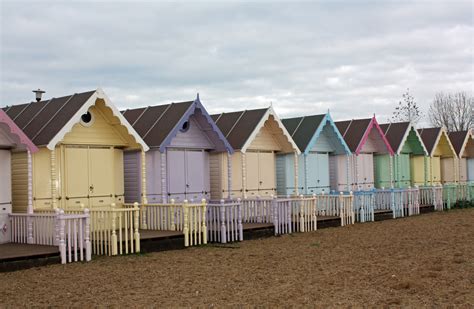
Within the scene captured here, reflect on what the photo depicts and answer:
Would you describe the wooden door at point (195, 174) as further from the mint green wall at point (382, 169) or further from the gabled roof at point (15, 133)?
the mint green wall at point (382, 169)

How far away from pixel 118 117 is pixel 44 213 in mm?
3343

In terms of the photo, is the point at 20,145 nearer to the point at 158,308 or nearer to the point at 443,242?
the point at 158,308

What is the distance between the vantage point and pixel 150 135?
1878 cm

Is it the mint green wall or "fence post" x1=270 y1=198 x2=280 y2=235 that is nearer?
"fence post" x1=270 y1=198 x2=280 y2=235

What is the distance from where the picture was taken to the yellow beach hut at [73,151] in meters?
15.6

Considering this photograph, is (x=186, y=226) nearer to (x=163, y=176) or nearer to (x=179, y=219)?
(x=179, y=219)

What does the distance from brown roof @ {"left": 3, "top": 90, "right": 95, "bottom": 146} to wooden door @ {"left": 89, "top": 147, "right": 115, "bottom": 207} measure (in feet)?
4.82

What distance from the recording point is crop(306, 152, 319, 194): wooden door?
81.3ft

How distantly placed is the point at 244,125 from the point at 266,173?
2259 millimetres

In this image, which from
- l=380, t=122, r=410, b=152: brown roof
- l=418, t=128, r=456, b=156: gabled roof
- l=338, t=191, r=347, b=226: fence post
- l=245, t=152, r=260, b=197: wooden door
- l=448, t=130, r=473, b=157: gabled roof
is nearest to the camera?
l=338, t=191, r=347, b=226: fence post

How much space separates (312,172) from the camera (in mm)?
25047

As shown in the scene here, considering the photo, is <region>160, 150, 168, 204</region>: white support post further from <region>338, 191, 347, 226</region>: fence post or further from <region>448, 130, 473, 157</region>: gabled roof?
<region>448, 130, 473, 157</region>: gabled roof

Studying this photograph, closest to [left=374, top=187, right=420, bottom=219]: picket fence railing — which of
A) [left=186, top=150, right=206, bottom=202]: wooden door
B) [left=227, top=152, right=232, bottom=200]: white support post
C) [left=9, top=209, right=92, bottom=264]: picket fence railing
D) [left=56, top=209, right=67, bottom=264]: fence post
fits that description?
[left=227, top=152, right=232, bottom=200]: white support post

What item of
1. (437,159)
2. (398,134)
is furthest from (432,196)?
(437,159)
